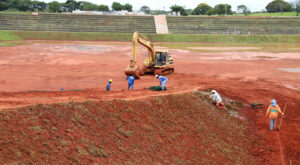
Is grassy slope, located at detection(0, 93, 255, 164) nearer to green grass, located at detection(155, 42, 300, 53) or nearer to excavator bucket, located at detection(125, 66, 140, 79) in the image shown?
excavator bucket, located at detection(125, 66, 140, 79)

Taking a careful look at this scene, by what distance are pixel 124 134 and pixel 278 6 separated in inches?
5363

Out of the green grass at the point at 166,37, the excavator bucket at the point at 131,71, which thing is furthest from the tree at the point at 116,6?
the excavator bucket at the point at 131,71

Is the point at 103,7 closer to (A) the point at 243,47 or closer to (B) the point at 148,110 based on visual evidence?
(A) the point at 243,47

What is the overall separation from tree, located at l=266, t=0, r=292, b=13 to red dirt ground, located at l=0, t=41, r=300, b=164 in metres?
94.3

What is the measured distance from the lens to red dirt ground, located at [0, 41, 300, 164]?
15.7 m

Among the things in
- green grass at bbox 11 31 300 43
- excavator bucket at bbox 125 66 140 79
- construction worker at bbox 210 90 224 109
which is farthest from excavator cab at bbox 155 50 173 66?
green grass at bbox 11 31 300 43

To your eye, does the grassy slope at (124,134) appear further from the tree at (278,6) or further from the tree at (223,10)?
the tree at (278,6)

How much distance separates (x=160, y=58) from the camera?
98.3 feet

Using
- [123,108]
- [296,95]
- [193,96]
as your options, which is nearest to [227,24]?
[296,95]

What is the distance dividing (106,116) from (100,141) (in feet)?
5.88

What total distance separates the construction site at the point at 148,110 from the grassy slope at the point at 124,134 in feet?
0.13

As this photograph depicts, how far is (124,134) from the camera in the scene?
458 inches

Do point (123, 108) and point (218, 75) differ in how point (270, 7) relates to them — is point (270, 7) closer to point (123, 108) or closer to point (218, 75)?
point (218, 75)

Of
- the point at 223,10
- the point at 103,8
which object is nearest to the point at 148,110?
the point at 223,10
